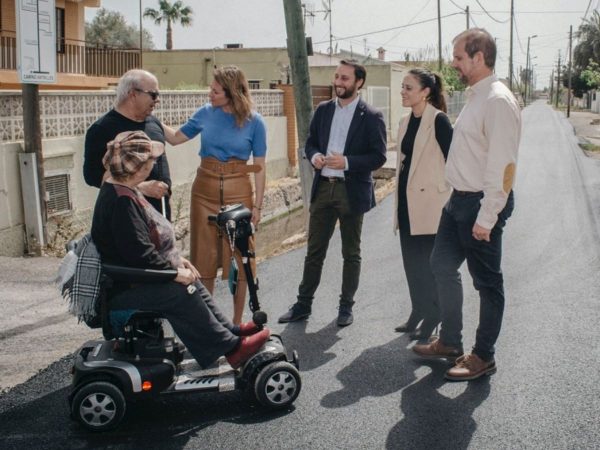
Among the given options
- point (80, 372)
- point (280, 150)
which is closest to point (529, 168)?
point (280, 150)

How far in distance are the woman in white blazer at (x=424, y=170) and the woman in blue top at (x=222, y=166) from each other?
110 cm

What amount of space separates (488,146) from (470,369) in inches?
55.6

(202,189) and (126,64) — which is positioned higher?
(126,64)

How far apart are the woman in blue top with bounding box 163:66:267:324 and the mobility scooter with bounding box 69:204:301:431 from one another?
111cm

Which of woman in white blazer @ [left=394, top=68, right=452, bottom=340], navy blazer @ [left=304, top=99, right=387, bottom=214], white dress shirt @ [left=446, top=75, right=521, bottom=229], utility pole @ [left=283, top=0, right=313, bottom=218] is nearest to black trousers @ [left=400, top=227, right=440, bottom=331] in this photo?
woman in white blazer @ [left=394, top=68, right=452, bottom=340]

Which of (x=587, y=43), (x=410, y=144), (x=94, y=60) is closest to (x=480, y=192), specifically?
(x=410, y=144)

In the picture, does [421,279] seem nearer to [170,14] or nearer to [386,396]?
[386,396]

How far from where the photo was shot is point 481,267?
16.1ft

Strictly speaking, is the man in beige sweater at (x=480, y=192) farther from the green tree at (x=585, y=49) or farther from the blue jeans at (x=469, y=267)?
the green tree at (x=585, y=49)

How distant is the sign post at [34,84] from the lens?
8.83 meters

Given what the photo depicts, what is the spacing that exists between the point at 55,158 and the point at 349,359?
6.53 m

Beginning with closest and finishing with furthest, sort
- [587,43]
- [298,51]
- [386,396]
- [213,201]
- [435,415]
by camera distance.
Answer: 1. [435,415]
2. [386,396]
3. [213,201]
4. [298,51]
5. [587,43]

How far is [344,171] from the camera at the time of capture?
6.16 meters

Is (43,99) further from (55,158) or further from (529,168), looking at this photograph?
(529,168)
